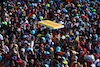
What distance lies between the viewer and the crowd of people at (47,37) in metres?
5.50

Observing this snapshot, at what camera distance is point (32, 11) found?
9.44 m

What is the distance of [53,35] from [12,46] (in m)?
2.26

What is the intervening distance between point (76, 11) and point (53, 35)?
3560 mm

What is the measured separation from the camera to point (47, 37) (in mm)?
6570

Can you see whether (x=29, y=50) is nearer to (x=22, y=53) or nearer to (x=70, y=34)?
(x=22, y=53)

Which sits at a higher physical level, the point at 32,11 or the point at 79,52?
the point at 32,11

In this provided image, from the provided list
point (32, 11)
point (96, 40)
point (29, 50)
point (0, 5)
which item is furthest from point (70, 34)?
Answer: point (0, 5)

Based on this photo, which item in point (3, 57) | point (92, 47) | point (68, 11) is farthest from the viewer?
point (68, 11)

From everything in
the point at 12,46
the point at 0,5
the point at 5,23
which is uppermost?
the point at 0,5

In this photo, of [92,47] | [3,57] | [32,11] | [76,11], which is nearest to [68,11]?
[76,11]

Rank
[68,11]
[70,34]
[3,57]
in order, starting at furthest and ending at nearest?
1. [68,11]
2. [70,34]
3. [3,57]

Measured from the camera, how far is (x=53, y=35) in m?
7.30

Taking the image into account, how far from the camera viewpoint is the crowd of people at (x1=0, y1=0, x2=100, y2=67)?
18.0 ft

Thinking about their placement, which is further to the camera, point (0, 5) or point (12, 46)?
point (0, 5)
